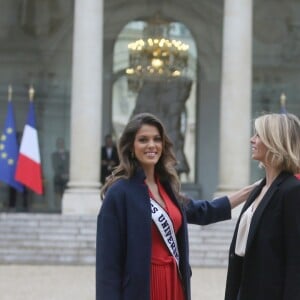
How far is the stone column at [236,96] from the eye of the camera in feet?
60.1

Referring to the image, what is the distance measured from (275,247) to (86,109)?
1473 centimetres

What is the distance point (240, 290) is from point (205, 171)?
21094 millimetres

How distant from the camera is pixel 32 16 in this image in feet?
80.3

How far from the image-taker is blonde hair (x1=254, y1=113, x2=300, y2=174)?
3.69 meters

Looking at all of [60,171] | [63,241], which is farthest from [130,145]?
[60,171]

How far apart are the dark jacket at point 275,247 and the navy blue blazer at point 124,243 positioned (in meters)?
0.52

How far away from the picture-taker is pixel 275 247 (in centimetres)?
366

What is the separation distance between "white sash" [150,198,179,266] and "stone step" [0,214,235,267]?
36.2 ft

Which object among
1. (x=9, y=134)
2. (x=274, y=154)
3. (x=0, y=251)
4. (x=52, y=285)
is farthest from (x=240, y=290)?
(x=9, y=134)

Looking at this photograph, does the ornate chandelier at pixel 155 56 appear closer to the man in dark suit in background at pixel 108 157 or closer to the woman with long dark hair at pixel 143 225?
the man in dark suit in background at pixel 108 157

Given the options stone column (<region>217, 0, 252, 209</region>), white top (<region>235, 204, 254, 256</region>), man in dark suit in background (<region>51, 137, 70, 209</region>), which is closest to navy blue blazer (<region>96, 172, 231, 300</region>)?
white top (<region>235, 204, 254, 256</region>)

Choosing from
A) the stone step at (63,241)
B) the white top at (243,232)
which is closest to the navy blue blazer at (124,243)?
the white top at (243,232)

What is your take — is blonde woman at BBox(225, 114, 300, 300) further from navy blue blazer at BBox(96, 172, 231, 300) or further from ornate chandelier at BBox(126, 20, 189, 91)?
ornate chandelier at BBox(126, 20, 189, 91)

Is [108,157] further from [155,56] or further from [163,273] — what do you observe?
[163,273]
